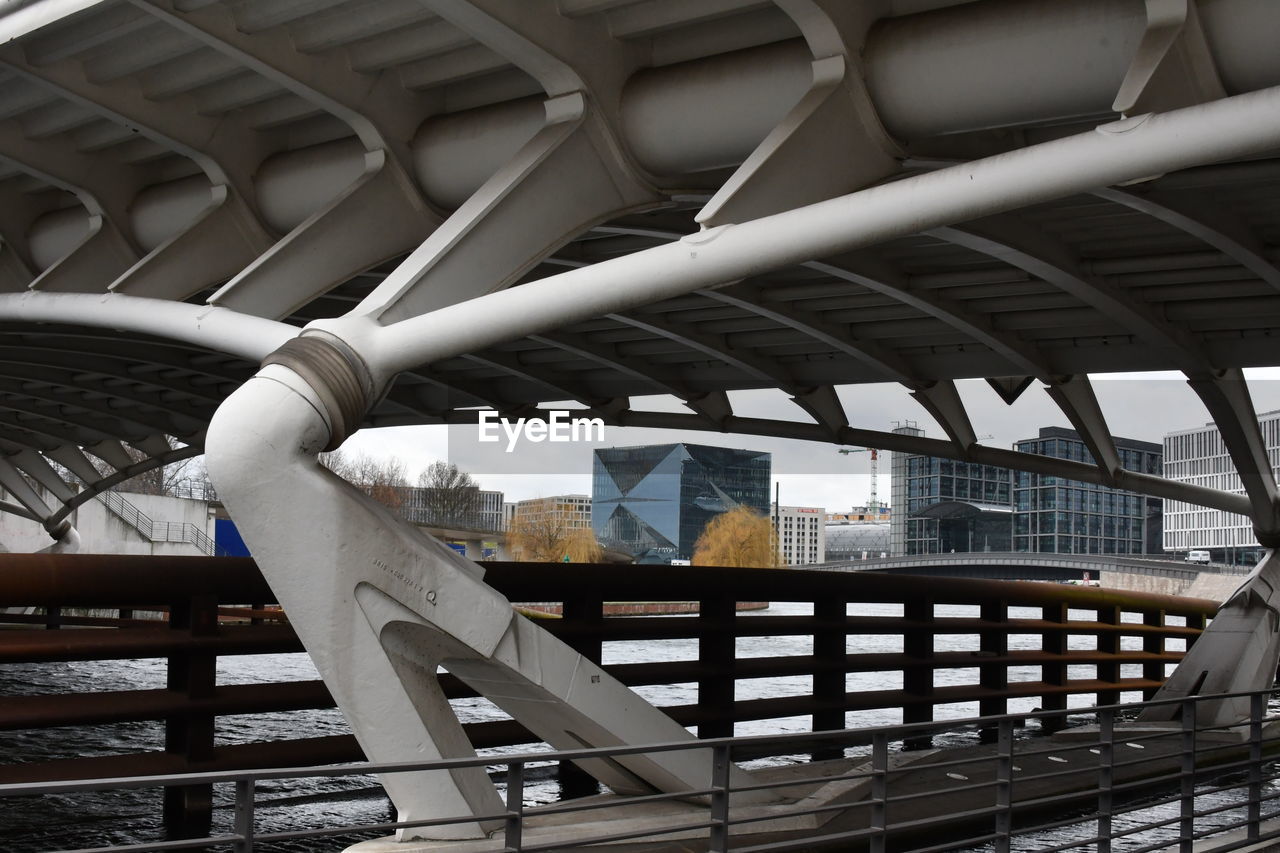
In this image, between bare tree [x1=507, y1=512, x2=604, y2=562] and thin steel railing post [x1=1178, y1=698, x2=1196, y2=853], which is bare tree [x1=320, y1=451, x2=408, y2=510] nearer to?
bare tree [x1=507, y1=512, x2=604, y2=562]

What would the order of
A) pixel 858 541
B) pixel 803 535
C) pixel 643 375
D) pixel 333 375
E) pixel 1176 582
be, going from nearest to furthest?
pixel 333 375, pixel 643 375, pixel 1176 582, pixel 858 541, pixel 803 535

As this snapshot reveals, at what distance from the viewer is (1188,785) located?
24.9 ft

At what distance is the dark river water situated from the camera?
897cm

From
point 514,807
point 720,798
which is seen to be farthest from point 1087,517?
point 514,807

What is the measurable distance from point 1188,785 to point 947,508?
542 feet

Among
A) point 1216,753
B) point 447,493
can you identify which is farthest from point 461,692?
point 447,493

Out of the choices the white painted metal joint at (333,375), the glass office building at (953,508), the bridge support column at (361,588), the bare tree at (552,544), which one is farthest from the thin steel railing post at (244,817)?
the glass office building at (953,508)

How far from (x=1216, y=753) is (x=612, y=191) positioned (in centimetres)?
902

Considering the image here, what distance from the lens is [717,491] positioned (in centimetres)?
14262

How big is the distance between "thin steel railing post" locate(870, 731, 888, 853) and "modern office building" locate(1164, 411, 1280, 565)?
156297 mm

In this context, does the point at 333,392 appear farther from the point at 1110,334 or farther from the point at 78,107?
the point at 1110,334

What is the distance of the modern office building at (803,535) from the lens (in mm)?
187125

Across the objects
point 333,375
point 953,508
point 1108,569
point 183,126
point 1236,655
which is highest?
point 183,126

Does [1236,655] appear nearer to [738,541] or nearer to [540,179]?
[540,179]
